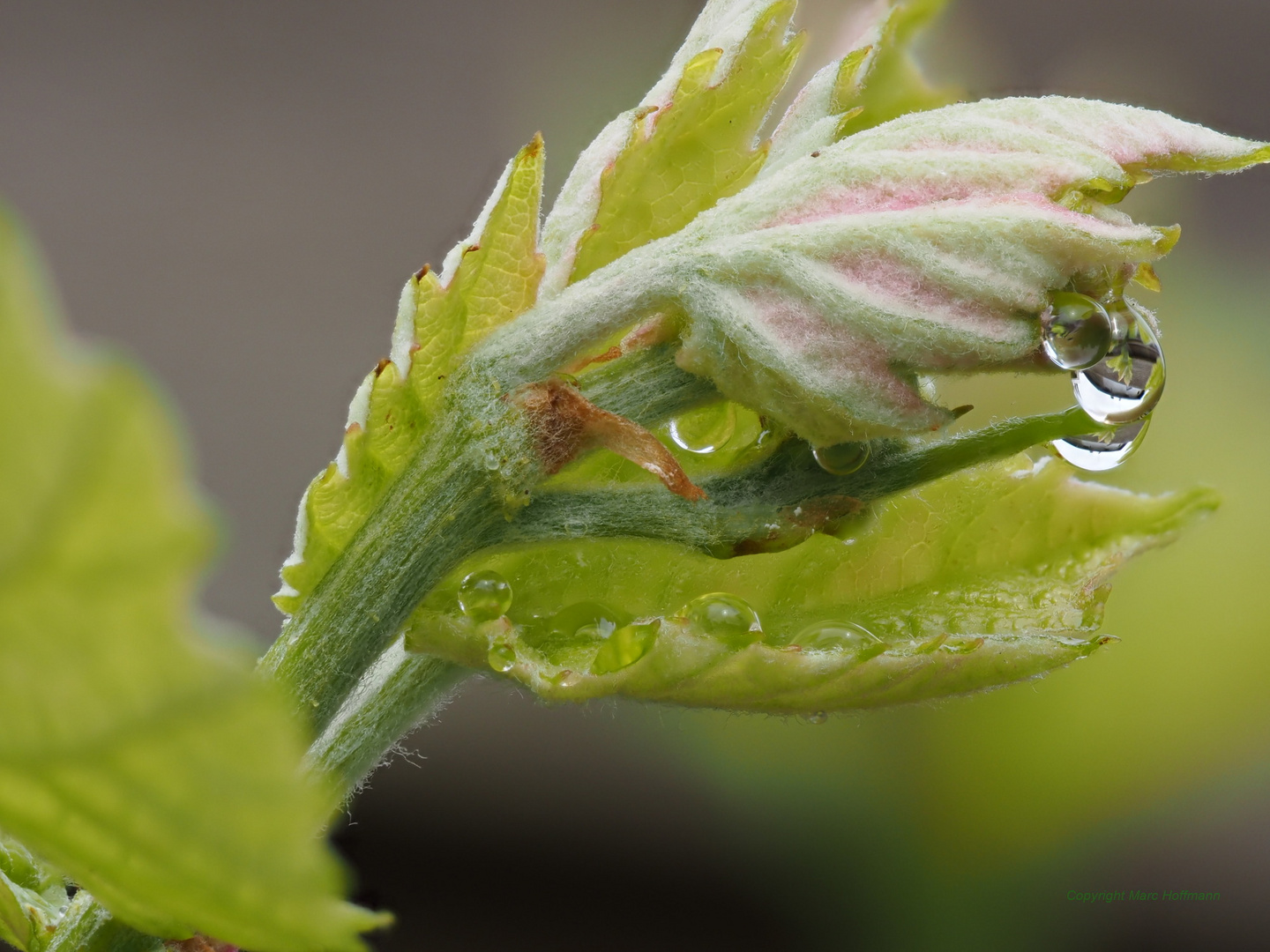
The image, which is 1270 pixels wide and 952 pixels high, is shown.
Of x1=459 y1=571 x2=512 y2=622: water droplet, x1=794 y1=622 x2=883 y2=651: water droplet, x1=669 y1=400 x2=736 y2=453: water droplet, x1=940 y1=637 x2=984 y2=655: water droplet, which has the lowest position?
x1=459 y1=571 x2=512 y2=622: water droplet

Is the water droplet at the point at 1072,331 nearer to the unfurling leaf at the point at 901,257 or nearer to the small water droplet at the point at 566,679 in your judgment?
the unfurling leaf at the point at 901,257

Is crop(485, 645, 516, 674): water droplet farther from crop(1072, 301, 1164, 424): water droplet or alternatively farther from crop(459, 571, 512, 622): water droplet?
crop(1072, 301, 1164, 424): water droplet

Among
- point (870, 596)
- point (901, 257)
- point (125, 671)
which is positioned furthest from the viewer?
point (870, 596)

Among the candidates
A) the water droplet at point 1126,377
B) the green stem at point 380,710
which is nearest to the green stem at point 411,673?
the green stem at point 380,710

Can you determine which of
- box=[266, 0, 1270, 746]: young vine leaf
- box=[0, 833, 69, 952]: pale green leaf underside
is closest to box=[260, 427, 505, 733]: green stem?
box=[266, 0, 1270, 746]: young vine leaf

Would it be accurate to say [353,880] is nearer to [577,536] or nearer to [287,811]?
[287,811]

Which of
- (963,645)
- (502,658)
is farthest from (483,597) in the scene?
(963,645)

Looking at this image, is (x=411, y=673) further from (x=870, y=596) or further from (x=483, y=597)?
(x=870, y=596)

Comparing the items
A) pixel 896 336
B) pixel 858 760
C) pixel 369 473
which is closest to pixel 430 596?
pixel 369 473
